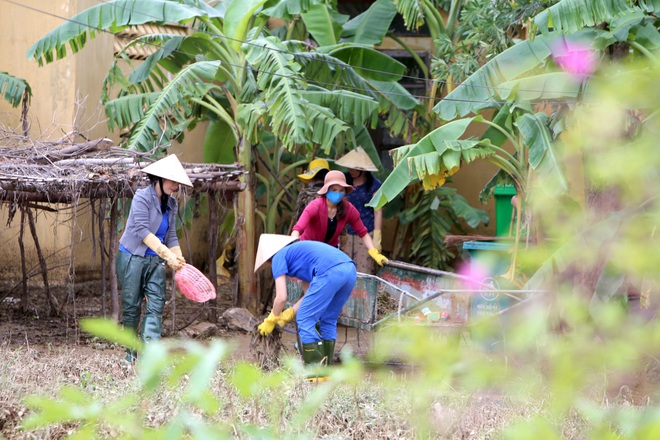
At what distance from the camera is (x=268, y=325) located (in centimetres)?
719

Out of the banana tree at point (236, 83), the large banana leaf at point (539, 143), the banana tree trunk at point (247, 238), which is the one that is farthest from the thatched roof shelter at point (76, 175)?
the large banana leaf at point (539, 143)

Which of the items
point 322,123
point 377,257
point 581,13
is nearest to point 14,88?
point 322,123

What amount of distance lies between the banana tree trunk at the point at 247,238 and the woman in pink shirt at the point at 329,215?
2359mm

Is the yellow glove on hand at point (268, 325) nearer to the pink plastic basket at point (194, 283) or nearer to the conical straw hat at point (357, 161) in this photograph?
the pink plastic basket at point (194, 283)

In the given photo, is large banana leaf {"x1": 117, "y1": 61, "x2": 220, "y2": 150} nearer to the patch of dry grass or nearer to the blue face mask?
the blue face mask

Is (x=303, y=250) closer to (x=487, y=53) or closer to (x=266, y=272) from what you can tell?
(x=487, y=53)

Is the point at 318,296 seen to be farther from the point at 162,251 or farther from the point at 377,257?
the point at 377,257

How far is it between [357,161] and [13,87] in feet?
13.4

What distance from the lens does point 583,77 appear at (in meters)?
7.50

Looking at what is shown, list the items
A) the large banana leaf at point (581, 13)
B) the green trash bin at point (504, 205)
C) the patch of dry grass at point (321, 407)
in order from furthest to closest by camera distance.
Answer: the green trash bin at point (504, 205) → the large banana leaf at point (581, 13) → the patch of dry grass at point (321, 407)

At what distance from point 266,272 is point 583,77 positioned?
5.43 meters

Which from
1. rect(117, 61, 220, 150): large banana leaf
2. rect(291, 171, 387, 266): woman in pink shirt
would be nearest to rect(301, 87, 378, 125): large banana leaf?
rect(117, 61, 220, 150): large banana leaf

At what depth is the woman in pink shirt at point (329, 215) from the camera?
27.0 ft

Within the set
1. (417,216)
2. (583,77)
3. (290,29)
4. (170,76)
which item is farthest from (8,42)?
(583,77)
